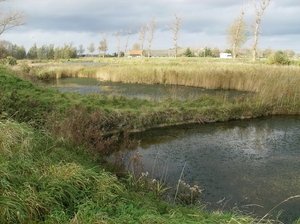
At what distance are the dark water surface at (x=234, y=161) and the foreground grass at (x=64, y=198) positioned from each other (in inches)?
53.2

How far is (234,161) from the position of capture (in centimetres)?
606

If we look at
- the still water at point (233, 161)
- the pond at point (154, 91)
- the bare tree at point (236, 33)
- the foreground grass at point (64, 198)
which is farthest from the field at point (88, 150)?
the bare tree at point (236, 33)

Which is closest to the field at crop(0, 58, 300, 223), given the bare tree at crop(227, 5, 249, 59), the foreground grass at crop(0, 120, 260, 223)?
the foreground grass at crop(0, 120, 260, 223)

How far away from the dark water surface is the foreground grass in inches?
53.2

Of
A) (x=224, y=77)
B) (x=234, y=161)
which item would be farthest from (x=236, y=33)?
(x=234, y=161)

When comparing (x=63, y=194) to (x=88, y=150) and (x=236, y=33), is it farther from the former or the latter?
(x=236, y=33)

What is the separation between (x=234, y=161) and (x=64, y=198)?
414cm

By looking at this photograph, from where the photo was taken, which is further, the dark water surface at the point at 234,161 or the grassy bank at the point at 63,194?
the dark water surface at the point at 234,161

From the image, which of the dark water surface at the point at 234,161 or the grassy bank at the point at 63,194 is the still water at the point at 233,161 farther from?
the grassy bank at the point at 63,194

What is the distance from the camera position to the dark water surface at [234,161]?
447cm

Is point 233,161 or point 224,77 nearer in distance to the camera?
point 233,161

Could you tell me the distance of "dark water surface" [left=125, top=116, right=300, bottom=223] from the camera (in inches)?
176

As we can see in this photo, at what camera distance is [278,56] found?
24.1 meters

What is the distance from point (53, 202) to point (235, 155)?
468 centimetres
